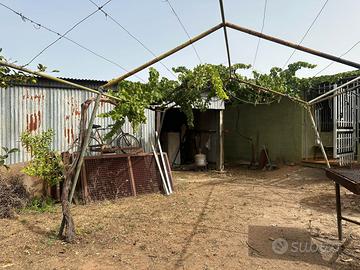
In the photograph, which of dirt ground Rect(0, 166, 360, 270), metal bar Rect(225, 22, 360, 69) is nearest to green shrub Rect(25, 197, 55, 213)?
dirt ground Rect(0, 166, 360, 270)

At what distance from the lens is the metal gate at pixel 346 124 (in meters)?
9.64

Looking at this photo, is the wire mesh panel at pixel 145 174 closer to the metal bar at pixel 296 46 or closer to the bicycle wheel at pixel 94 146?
the bicycle wheel at pixel 94 146

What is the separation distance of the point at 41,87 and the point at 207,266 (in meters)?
6.37

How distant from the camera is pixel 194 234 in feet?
15.4

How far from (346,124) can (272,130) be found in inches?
117

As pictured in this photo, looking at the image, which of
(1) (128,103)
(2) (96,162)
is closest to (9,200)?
(2) (96,162)

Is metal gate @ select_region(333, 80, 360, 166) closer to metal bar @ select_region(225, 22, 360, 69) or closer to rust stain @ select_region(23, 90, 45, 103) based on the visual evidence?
metal bar @ select_region(225, 22, 360, 69)

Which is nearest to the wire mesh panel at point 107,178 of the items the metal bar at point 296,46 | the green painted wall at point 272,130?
the metal bar at point 296,46

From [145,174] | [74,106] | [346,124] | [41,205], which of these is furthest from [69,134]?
[346,124]

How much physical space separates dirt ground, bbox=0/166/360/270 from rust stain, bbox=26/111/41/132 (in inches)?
101

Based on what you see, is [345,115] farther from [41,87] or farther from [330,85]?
[41,87]

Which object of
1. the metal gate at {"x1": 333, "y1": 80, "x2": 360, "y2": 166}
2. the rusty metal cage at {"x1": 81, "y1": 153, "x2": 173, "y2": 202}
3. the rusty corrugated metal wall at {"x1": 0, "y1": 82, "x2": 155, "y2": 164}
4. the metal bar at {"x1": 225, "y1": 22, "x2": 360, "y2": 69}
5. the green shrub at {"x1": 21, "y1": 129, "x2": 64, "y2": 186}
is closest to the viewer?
the metal bar at {"x1": 225, "y1": 22, "x2": 360, "y2": 69}

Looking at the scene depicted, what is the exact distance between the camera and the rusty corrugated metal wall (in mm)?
7449

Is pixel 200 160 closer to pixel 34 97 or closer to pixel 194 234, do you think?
pixel 34 97
